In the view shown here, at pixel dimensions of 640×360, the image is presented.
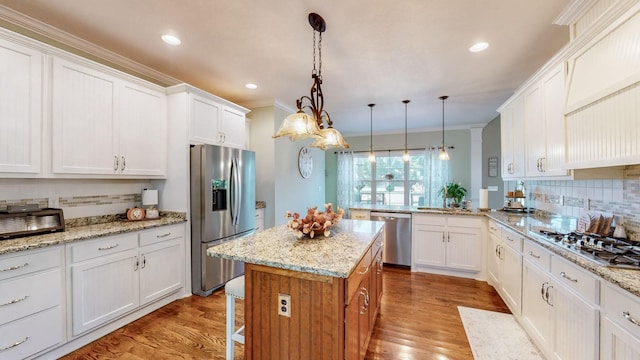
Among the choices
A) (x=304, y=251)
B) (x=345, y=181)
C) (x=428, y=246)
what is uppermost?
(x=345, y=181)

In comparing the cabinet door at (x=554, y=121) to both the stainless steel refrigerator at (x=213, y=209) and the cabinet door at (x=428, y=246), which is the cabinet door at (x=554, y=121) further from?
the stainless steel refrigerator at (x=213, y=209)

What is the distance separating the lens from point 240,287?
173 centimetres

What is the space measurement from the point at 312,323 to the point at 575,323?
1.54m

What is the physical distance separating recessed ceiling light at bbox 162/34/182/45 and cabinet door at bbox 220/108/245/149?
1027 mm

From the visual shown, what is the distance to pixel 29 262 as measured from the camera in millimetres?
1720

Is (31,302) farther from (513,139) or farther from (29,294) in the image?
(513,139)

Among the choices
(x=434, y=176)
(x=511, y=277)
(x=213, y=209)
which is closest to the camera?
(x=511, y=277)

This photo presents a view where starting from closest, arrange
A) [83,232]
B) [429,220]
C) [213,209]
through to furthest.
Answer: [83,232]
[213,209]
[429,220]

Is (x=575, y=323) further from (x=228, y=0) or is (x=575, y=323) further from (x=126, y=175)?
(x=126, y=175)

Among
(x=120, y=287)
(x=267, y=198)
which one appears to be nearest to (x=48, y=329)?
(x=120, y=287)

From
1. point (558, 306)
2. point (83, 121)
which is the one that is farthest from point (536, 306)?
point (83, 121)

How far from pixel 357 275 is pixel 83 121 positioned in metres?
2.69

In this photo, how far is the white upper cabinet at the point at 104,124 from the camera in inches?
82.8

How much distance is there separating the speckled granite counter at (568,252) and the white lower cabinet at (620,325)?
51 mm
